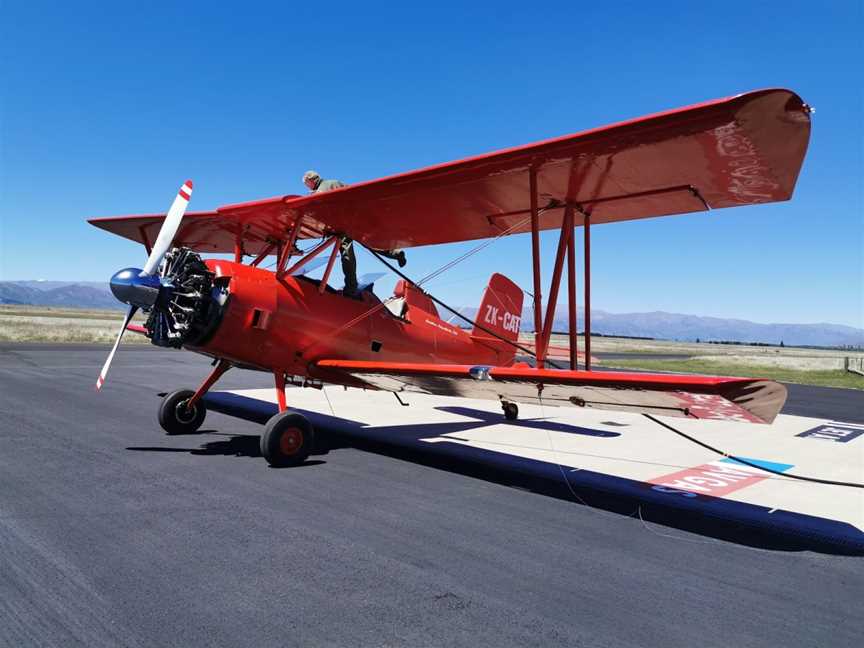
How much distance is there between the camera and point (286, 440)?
21.6 feet

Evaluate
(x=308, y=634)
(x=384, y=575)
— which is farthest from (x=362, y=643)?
(x=384, y=575)

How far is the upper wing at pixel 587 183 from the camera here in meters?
4.59

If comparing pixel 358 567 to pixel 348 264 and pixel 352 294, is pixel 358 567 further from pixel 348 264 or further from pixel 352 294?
pixel 348 264

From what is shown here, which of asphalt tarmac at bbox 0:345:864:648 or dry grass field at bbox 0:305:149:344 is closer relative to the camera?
asphalt tarmac at bbox 0:345:864:648

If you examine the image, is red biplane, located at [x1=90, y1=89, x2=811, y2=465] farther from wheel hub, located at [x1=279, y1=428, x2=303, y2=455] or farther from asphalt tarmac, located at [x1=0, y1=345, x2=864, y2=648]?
asphalt tarmac, located at [x1=0, y1=345, x2=864, y2=648]

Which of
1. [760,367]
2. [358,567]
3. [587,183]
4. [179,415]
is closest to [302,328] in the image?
[179,415]

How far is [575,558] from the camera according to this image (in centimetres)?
414

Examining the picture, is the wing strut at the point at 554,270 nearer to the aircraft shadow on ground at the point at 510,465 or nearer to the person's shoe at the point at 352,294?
the aircraft shadow on ground at the point at 510,465

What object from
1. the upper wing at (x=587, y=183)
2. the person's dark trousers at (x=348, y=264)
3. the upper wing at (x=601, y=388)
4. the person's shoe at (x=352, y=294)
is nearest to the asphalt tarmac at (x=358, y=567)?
the upper wing at (x=601, y=388)

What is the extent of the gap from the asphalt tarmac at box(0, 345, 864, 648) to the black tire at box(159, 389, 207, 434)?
1.52m

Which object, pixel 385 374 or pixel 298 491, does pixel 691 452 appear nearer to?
pixel 385 374

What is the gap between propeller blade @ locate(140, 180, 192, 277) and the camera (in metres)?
6.42

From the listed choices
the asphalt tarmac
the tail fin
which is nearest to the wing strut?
the asphalt tarmac

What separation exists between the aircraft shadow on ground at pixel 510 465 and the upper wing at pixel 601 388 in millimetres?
923
